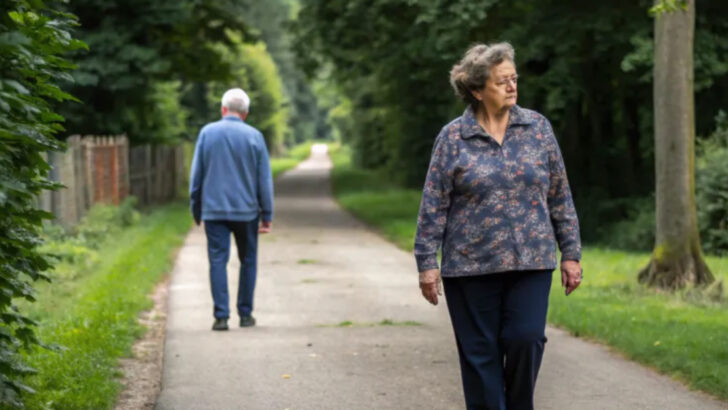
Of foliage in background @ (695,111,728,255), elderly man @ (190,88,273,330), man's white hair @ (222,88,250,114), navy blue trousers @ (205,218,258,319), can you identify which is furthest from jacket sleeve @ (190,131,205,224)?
foliage in background @ (695,111,728,255)

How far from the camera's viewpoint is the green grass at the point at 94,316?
22.5 ft

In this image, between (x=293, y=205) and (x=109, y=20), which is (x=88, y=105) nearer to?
(x=109, y=20)

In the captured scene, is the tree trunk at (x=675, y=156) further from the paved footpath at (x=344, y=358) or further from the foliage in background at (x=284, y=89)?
the foliage in background at (x=284, y=89)

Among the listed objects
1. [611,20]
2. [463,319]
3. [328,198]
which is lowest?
[328,198]

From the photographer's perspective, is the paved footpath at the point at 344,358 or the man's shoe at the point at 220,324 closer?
the paved footpath at the point at 344,358

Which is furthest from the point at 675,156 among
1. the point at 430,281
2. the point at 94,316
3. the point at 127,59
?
the point at 127,59

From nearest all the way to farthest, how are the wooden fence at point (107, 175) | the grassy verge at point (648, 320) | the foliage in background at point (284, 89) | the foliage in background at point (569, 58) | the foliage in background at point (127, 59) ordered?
1. the grassy verge at point (648, 320)
2. the wooden fence at point (107, 175)
3. the foliage in background at point (569, 58)
4. the foliage in background at point (127, 59)
5. the foliage in background at point (284, 89)

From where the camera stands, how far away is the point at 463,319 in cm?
512

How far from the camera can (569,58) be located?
65.5 ft

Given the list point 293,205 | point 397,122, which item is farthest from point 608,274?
point 397,122

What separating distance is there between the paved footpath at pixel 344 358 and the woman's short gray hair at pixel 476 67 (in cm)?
236

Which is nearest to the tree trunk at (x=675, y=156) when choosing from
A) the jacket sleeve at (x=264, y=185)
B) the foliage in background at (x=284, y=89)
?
the jacket sleeve at (x=264, y=185)

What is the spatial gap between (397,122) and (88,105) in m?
17.4

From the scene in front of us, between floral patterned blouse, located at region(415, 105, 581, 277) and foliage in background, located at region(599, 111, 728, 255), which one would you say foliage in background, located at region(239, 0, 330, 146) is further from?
floral patterned blouse, located at region(415, 105, 581, 277)
